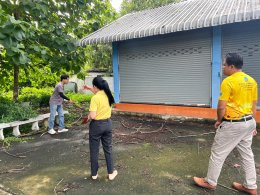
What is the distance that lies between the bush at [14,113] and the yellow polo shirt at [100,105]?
14.5 ft

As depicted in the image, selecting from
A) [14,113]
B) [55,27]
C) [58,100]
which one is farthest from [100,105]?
[55,27]

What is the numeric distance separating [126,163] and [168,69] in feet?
15.2

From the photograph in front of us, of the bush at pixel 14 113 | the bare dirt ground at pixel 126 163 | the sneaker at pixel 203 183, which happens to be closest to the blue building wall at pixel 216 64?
the bare dirt ground at pixel 126 163

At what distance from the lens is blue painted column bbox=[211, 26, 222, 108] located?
746 centimetres

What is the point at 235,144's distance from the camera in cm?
340

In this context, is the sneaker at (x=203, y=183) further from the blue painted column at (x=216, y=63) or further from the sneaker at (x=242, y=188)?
the blue painted column at (x=216, y=63)

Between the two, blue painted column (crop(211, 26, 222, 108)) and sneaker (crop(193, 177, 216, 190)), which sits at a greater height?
blue painted column (crop(211, 26, 222, 108))

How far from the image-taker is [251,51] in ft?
23.6

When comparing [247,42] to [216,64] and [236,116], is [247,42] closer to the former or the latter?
[216,64]

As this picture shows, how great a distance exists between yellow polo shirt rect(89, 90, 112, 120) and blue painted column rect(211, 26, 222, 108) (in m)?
4.76

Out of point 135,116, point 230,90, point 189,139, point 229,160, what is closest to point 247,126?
point 230,90

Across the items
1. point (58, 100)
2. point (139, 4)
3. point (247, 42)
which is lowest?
point (58, 100)

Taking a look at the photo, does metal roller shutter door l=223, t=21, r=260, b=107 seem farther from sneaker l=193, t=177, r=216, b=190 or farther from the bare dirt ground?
sneaker l=193, t=177, r=216, b=190

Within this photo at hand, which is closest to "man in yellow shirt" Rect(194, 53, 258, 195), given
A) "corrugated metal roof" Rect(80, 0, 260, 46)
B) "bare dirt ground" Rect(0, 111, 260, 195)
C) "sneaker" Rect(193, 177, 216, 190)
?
"sneaker" Rect(193, 177, 216, 190)
